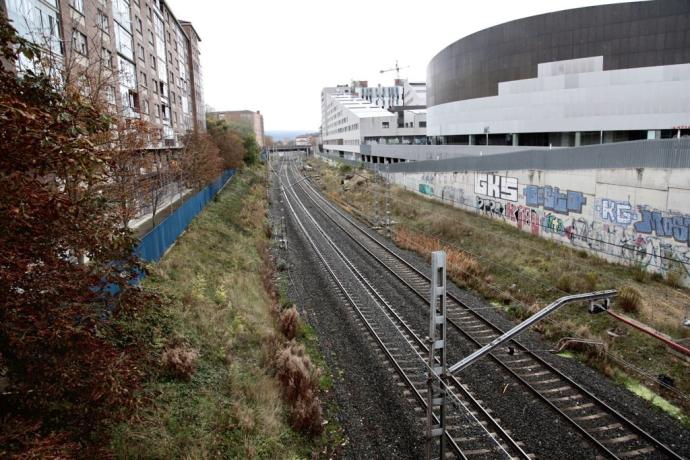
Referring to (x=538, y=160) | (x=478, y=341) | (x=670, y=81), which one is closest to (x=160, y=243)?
(x=478, y=341)

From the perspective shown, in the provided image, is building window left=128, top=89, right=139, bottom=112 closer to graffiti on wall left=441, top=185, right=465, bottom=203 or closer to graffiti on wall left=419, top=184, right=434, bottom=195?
graffiti on wall left=419, top=184, right=434, bottom=195

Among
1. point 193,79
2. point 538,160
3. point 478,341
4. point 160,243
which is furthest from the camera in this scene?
point 193,79

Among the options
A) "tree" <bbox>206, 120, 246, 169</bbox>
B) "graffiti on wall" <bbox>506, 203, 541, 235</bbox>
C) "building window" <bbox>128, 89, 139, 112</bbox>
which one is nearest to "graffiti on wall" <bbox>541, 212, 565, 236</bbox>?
"graffiti on wall" <bbox>506, 203, 541, 235</bbox>

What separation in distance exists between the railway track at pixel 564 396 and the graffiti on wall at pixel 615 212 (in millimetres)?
8157

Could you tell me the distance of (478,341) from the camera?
13891 millimetres

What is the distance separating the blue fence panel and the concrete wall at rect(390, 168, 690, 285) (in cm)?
1835

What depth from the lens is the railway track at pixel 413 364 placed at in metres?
9.09

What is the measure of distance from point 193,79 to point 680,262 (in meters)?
60.7

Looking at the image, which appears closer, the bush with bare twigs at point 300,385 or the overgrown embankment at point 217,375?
the overgrown embankment at point 217,375

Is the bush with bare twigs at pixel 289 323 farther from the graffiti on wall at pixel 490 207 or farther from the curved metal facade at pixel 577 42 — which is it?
the curved metal facade at pixel 577 42

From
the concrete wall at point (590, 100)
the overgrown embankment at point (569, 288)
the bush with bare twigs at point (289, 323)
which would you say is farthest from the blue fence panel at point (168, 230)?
the concrete wall at point (590, 100)

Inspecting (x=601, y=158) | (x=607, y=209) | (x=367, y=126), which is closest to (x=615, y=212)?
(x=607, y=209)

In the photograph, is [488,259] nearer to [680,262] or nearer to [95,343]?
[680,262]

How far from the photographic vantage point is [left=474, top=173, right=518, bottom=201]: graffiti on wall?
26875mm
